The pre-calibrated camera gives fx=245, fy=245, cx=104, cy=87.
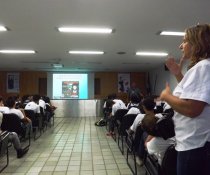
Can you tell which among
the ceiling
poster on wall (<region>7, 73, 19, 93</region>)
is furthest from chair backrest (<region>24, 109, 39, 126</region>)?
poster on wall (<region>7, 73, 19, 93</region>)

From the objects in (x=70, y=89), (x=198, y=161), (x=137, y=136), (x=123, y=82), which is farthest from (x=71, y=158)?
(x=123, y=82)

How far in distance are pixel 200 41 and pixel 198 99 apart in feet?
0.95

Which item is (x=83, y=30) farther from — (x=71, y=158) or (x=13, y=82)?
(x=13, y=82)

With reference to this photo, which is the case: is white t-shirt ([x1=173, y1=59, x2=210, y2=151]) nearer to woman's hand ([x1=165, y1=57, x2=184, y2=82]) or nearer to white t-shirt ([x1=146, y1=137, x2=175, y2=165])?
woman's hand ([x1=165, y1=57, x2=184, y2=82])

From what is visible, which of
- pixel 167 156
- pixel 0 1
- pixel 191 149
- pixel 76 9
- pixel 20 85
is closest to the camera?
pixel 191 149

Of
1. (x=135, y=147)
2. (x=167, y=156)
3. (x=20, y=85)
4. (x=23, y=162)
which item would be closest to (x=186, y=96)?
(x=167, y=156)

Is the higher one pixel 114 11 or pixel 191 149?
pixel 114 11

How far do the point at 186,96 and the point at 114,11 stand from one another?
2.60m

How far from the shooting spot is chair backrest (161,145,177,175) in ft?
6.31

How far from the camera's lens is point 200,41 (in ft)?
3.86

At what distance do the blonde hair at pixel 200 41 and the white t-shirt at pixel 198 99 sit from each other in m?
0.05

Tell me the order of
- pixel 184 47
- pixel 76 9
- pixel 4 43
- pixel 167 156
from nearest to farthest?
pixel 184 47 < pixel 167 156 < pixel 76 9 < pixel 4 43

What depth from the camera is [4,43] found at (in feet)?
18.9

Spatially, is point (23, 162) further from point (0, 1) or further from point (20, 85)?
point (20, 85)
